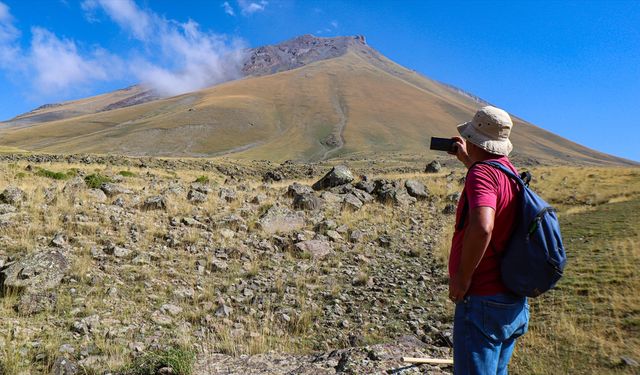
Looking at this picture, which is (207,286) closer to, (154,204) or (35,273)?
(35,273)

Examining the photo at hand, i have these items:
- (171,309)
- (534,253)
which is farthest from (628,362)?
(171,309)

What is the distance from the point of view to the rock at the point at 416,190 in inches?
675

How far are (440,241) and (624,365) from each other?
648 cm

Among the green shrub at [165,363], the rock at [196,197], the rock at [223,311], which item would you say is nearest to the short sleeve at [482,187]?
the green shrub at [165,363]

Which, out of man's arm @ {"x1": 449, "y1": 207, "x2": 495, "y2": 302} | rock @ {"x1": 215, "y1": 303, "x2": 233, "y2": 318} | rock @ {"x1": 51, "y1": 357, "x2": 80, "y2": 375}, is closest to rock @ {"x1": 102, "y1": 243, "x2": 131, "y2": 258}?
rock @ {"x1": 215, "y1": 303, "x2": 233, "y2": 318}

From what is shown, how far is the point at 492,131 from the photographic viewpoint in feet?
9.34

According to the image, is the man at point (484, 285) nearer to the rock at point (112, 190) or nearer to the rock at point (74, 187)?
the rock at point (74, 187)

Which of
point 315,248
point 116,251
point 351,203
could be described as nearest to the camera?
point 116,251

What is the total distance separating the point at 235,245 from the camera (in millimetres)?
9398

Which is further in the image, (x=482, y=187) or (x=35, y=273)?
(x=35, y=273)

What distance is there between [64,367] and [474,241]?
14.7 ft

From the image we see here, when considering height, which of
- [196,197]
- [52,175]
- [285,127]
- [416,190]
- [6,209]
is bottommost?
[6,209]

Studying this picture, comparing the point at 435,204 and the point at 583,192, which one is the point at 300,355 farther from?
the point at 583,192

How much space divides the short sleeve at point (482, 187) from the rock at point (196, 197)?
11.5 m
